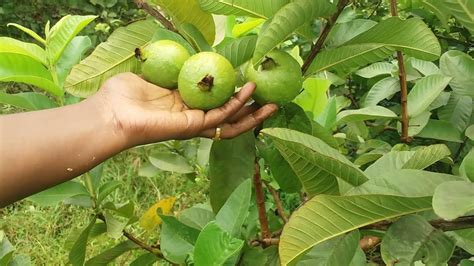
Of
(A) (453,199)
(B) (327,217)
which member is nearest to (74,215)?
(B) (327,217)

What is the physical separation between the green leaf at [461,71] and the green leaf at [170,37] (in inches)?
19.3

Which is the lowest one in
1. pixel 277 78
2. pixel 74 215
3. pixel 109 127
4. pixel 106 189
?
pixel 74 215

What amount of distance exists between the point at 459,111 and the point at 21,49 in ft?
2.94

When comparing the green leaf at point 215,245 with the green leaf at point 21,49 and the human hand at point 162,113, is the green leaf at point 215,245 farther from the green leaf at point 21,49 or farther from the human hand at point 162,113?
the green leaf at point 21,49

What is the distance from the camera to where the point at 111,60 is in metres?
1.02

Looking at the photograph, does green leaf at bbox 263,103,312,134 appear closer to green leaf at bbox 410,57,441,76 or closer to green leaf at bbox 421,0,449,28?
green leaf at bbox 421,0,449,28

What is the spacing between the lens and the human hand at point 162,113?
3.04 ft

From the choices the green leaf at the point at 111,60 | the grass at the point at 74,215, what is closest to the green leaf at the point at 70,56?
the green leaf at the point at 111,60

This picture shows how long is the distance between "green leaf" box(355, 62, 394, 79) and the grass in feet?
3.65

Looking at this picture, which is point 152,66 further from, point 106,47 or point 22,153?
point 22,153

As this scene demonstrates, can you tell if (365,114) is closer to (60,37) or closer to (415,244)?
(415,244)

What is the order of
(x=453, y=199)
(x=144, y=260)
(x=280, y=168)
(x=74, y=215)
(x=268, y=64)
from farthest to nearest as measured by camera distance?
(x=74, y=215) < (x=144, y=260) < (x=280, y=168) < (x=268, y=64) < (x=453, y=199)

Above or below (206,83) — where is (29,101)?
below

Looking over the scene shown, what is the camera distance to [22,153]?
0.95 meters
